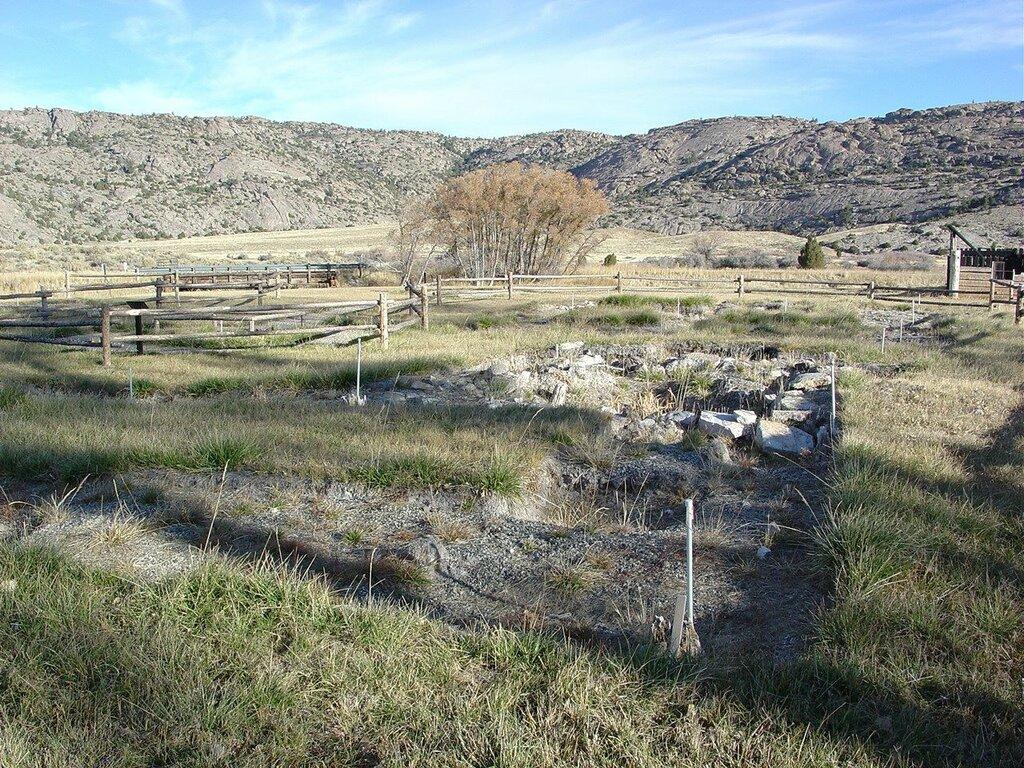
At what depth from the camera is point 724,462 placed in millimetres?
7012

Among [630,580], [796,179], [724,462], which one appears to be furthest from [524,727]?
[796,179]

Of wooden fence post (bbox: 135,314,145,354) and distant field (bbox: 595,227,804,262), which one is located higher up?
distant field (bbox: 595,227,804,262)

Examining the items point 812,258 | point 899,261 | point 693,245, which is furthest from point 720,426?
point 693,245

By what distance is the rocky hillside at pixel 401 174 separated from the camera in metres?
74.3

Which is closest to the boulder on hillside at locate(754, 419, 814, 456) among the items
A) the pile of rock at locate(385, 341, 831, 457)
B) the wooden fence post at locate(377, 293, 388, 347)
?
the pile of rock at locate(385, 341, 831, 457)

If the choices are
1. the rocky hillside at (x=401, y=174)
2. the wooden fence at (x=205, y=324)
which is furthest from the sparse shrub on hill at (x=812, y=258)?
the wooden fence at (x=205, y=324)

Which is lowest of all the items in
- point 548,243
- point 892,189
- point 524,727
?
point 524,727

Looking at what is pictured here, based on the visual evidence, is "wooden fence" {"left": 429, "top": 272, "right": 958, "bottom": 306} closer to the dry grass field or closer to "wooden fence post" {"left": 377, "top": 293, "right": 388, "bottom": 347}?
"wooden fence post" {"left": 377, "top": 293, "right": 388, "bottom": 347}

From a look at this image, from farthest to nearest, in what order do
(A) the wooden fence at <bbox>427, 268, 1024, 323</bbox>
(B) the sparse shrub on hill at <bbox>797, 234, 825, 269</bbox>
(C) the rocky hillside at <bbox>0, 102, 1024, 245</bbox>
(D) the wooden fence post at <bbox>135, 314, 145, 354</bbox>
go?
(C) the rocky hillside at <bbox>0, 102, 1024, 245</bbox> → (B) the sparse shrub on hill at <bbox>797, 234, 825, 269</bbox> → (A) the wooden fence at <bbox>427, 268, 1024, 323</bbox> → (D) the wooden fence post at <bbox>135, 314, 145, 354</bbox>

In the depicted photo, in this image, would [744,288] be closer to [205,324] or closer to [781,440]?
[205,324]

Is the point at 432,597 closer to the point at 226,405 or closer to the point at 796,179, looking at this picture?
the point at 226,405

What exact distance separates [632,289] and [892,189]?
186 feet

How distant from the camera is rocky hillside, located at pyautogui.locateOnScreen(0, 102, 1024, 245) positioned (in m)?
74.3

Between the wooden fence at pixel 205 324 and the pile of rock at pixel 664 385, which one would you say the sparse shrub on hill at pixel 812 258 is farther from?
the pile of rock at pixel 664 385
